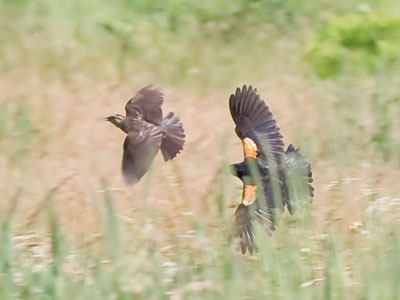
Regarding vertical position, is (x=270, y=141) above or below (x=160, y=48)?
below

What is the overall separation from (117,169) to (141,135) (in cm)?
175

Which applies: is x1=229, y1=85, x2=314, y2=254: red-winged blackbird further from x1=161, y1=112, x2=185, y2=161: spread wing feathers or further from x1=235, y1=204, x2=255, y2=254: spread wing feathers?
x1=161, y1=112, x2=185, y2=161: spread wing feathers

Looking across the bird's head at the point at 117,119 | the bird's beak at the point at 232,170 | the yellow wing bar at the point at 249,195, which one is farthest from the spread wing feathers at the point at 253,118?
the bird's head at the point at 117,119

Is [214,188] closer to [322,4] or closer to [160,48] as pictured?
[160,48]

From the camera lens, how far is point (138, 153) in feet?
13.0

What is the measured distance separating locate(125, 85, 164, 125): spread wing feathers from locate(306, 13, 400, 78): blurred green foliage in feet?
8.89

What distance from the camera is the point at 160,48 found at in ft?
25.0

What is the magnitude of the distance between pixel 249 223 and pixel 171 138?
2.25ft

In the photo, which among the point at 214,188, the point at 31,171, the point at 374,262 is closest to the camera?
the point at 374,262

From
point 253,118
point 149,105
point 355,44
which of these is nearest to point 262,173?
point 253,118

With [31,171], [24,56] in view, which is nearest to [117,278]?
[31,171]

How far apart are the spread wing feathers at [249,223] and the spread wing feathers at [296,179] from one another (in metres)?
0.09

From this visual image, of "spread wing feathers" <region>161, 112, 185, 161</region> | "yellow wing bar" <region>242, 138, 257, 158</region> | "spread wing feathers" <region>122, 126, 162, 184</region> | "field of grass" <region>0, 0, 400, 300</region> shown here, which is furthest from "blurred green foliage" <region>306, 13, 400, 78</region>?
"yellow wing bar" <region>242, 138, 257, 158</region>

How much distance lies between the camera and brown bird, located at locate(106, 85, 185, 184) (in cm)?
393
